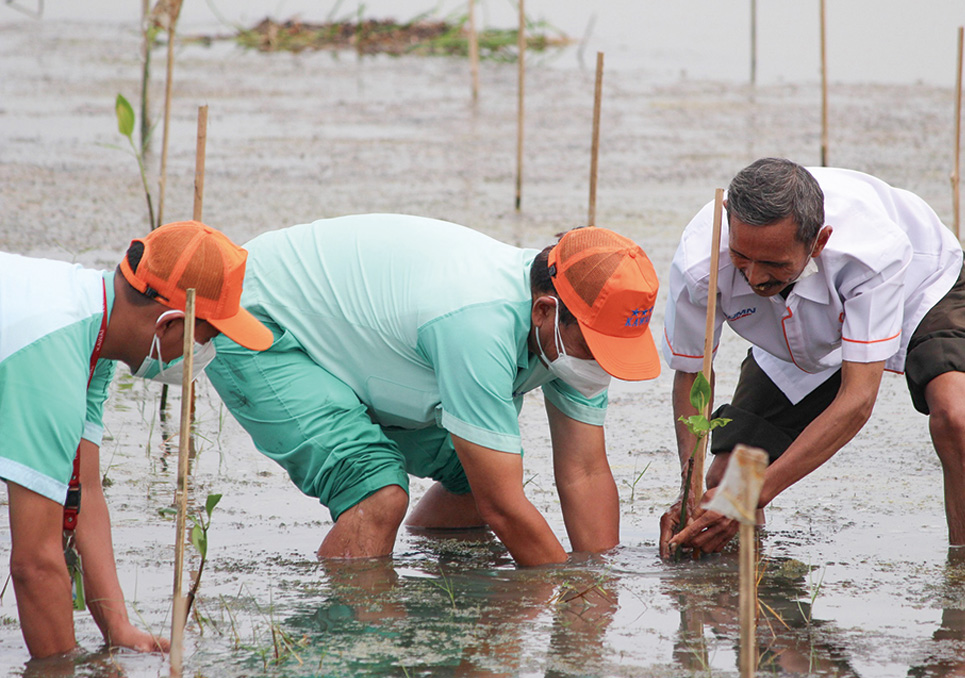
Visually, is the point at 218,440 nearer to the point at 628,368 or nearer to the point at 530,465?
the point at 530,465

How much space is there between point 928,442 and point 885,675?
7.68 ft

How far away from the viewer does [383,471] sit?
12.1 feet

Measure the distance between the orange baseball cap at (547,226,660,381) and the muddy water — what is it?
2.20 feet

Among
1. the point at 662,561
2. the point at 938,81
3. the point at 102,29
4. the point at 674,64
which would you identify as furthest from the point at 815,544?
the point at 102,29

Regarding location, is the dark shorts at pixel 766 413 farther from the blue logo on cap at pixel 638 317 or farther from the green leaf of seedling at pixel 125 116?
the green leaf of seedling at pixel 125 116

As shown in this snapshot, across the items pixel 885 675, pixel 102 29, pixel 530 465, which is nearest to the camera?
pixel 885 675

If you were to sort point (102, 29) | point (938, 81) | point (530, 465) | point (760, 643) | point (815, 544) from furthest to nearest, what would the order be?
point (102, 29) → point (938, 81) → point (530, 465) → point (815, 544) → point (760, 643)

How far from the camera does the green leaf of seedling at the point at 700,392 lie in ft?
11.2

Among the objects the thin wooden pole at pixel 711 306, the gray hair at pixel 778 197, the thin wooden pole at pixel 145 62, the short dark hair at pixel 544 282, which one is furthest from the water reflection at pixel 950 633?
the thin wooden pole at pixel 145 62

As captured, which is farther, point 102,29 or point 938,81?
point 102,29

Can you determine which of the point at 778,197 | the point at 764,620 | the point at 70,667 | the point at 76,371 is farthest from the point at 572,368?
the point at 70,667

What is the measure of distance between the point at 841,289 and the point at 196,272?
1.82 m

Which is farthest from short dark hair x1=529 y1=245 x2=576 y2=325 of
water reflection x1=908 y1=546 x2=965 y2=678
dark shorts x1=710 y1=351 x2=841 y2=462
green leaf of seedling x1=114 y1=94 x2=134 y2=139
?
green leaf of seedling x1=114 y1=94 x2=134 y2=139

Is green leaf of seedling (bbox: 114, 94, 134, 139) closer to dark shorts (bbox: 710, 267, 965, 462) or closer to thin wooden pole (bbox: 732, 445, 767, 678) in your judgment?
dark shorts (bbox: 710, 267, 965, 462)
